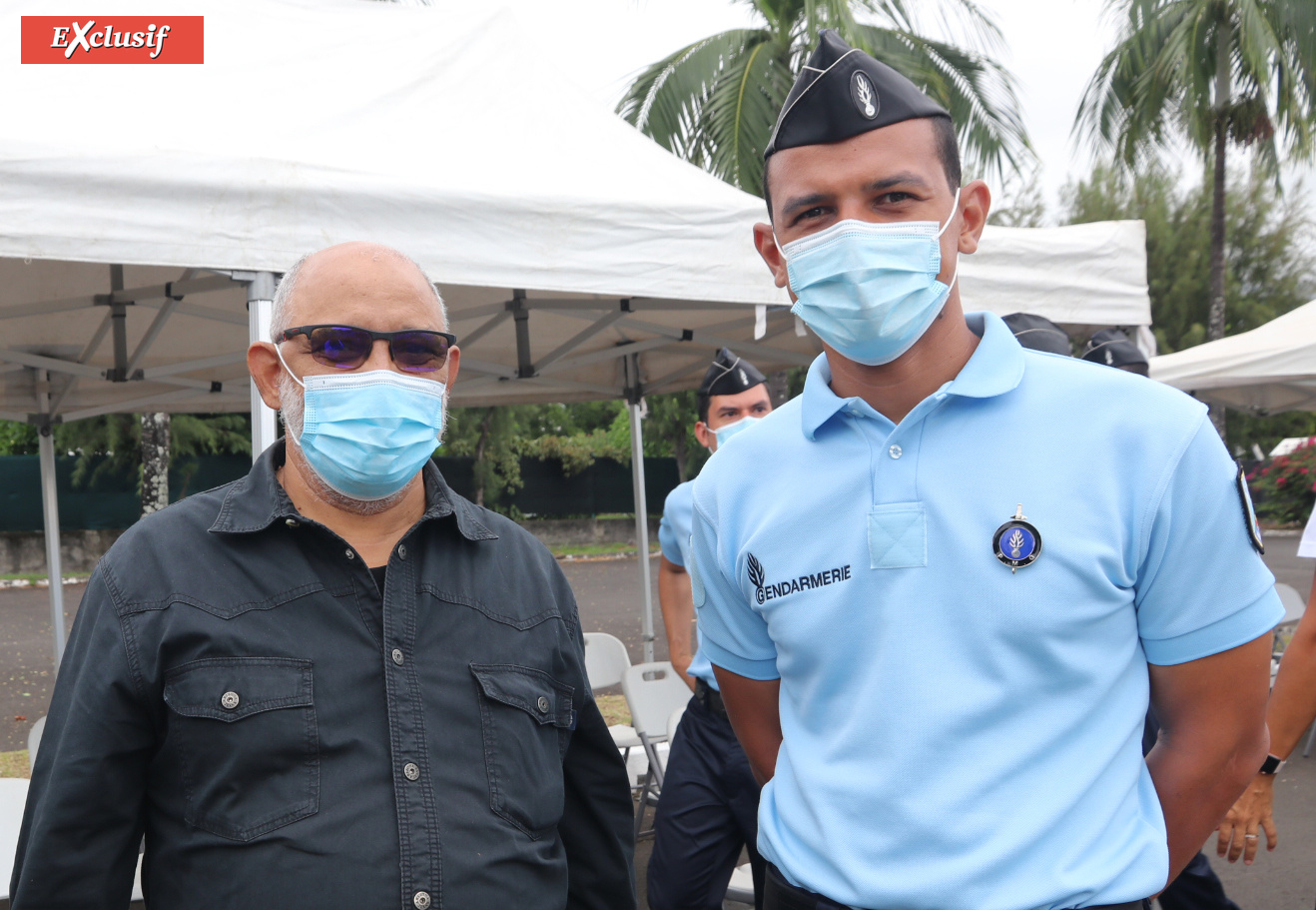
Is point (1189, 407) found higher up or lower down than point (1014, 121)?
lower down

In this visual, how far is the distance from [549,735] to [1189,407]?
3.47 ft

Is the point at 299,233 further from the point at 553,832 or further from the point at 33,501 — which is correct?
the point at 33,501

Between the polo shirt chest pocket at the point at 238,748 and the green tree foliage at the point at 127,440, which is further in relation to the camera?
the green tree foliage at the point at 127,440

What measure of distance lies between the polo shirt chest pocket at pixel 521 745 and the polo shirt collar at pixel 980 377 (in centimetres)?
60

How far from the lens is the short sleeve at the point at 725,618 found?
1.63 meters

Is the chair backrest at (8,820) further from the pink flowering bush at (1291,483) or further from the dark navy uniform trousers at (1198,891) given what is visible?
the pink flowering bush at (1291,483)

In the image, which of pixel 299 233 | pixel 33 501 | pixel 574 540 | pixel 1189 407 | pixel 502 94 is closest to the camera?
pixel 1189 407

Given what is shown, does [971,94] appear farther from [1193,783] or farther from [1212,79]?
[1193,783]

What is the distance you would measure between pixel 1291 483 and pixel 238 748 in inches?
795

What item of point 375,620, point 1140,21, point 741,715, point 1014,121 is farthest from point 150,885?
point 1140,21

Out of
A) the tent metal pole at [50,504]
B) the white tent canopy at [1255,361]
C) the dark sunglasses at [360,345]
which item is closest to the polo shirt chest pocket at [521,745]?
the dark sunglasses at [360,345]

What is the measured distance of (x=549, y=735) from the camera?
67.9 inches

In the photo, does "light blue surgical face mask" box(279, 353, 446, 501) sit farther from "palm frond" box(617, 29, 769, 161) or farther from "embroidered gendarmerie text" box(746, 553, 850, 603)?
"palm frond" box(617, 29, 769, 161)

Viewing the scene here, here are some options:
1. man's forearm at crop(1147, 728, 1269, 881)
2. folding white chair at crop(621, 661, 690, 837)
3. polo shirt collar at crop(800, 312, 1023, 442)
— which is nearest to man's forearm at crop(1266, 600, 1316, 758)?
man's forearm at crop(1147, 728, 1269, 881)
